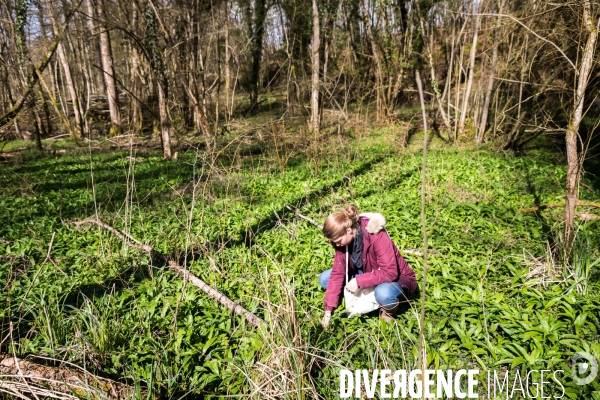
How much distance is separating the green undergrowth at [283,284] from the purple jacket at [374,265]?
288 mm

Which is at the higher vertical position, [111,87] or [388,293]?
[111,87]

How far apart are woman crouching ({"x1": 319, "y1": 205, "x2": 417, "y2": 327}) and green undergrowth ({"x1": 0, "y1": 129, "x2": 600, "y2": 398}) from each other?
0.24 m

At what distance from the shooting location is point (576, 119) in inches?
120

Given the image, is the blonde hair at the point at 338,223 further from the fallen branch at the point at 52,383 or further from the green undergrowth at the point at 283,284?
the fallen branch at the point at 52,383

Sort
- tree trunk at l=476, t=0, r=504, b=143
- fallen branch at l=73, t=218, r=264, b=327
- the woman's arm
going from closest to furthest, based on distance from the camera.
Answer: the woman's arm, fallen branch at l=73, t=218, r=264, b=327, tree trunk at l=476, t=0, r=504, b=143

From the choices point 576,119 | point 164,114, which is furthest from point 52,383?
point 164,114

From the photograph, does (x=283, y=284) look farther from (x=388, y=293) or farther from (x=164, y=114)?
(x=164, y=114)

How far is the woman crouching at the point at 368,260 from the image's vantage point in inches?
99.7

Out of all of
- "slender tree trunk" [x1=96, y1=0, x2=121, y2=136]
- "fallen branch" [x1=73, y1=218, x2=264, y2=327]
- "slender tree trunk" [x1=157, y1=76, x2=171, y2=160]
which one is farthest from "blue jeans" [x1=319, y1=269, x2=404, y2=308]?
"slender tree trunk" [x1=96, y1=0, x2=121, y2=136]

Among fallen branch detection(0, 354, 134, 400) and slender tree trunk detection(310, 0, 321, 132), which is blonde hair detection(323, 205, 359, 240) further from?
slender tree trunk detection(310, 0, 321, 132)

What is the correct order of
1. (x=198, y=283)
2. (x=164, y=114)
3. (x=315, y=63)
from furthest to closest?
1. (x=315, y=63)
2. (x=164, y=114)
3. (x=198, y=283)

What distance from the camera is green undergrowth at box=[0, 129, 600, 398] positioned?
2354 millimetres

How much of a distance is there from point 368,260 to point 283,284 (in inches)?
27.9

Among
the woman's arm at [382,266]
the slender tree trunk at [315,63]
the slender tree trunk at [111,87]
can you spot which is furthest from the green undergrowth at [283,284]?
the slender tree trunk at [111,87]
